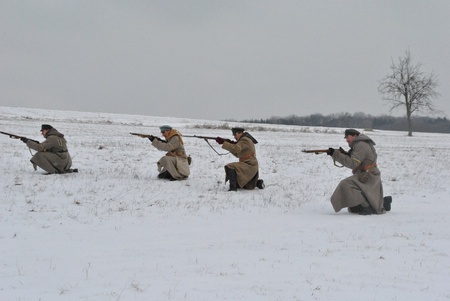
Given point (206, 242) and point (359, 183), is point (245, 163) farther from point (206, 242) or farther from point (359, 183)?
point (206, 242)

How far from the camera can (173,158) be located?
12742 millimetres

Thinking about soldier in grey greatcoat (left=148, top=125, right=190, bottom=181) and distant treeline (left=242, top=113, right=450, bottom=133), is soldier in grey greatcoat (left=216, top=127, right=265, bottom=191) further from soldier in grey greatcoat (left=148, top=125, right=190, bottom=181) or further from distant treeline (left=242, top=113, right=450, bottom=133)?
distant treeline (left=242, top=113, right=450, bottom=133)

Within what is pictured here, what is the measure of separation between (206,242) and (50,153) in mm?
7983

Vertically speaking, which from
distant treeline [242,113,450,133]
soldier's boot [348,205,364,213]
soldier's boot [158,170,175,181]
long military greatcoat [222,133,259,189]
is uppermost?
distant treeline [242,113,450,133]

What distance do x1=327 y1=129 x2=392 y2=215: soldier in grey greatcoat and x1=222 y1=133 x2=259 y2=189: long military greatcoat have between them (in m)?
2.68

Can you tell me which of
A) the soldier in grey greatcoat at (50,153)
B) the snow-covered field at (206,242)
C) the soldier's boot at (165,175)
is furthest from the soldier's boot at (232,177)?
the soldier in grey greatcoat at (50,153)

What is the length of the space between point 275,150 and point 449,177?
9.12 m

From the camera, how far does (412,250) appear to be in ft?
19.9

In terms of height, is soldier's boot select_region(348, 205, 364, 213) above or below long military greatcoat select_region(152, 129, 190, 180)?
below

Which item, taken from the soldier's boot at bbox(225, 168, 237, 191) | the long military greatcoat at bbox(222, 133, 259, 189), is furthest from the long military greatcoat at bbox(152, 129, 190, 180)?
the soldier's boot at bbox(225, 168, 237, 191)

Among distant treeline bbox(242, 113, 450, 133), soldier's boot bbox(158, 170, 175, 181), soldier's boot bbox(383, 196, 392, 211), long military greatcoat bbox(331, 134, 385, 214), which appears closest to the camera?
long military greatcoat bbox(331, 134, 385, 214)

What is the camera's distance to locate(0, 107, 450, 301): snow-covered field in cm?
443

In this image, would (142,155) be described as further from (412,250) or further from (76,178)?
(412,250)

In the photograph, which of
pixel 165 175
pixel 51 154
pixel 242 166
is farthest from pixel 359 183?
pixel 51 154
